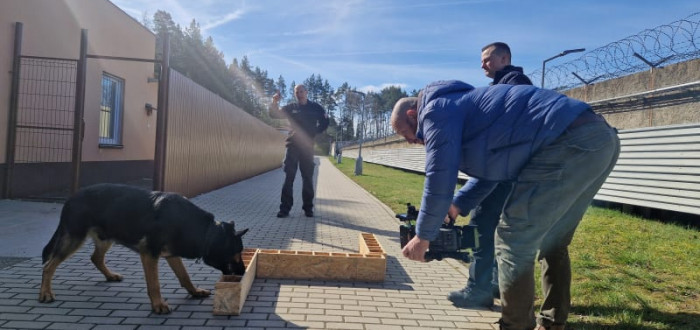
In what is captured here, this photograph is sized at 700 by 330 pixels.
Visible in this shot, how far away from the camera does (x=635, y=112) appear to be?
32.6ft

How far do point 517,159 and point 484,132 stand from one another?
0.75 ft

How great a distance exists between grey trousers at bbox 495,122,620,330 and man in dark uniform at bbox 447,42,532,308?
0.97m

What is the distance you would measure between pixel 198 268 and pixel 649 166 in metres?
8.08

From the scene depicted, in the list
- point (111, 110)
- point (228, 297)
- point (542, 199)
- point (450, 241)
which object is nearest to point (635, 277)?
point (450, 241)

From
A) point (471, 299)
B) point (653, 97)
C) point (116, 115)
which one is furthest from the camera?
point (116, 115)

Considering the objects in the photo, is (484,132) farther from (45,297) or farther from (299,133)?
(299,133)

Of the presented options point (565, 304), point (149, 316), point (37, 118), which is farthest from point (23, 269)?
point (37, 118)

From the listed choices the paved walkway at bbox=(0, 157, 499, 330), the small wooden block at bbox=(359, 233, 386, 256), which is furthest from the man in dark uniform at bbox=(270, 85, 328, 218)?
the small wooden block at bbox=(359, 233, 386, 256)

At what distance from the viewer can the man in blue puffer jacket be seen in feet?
7.80

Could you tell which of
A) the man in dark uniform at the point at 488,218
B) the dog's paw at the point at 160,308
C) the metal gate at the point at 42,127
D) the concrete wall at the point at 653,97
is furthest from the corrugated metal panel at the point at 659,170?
the metal gate at the point at 42,127

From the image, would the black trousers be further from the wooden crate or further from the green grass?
the green grass

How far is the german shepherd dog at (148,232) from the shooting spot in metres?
3.40

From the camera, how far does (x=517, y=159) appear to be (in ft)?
8.01

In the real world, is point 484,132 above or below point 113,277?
above
